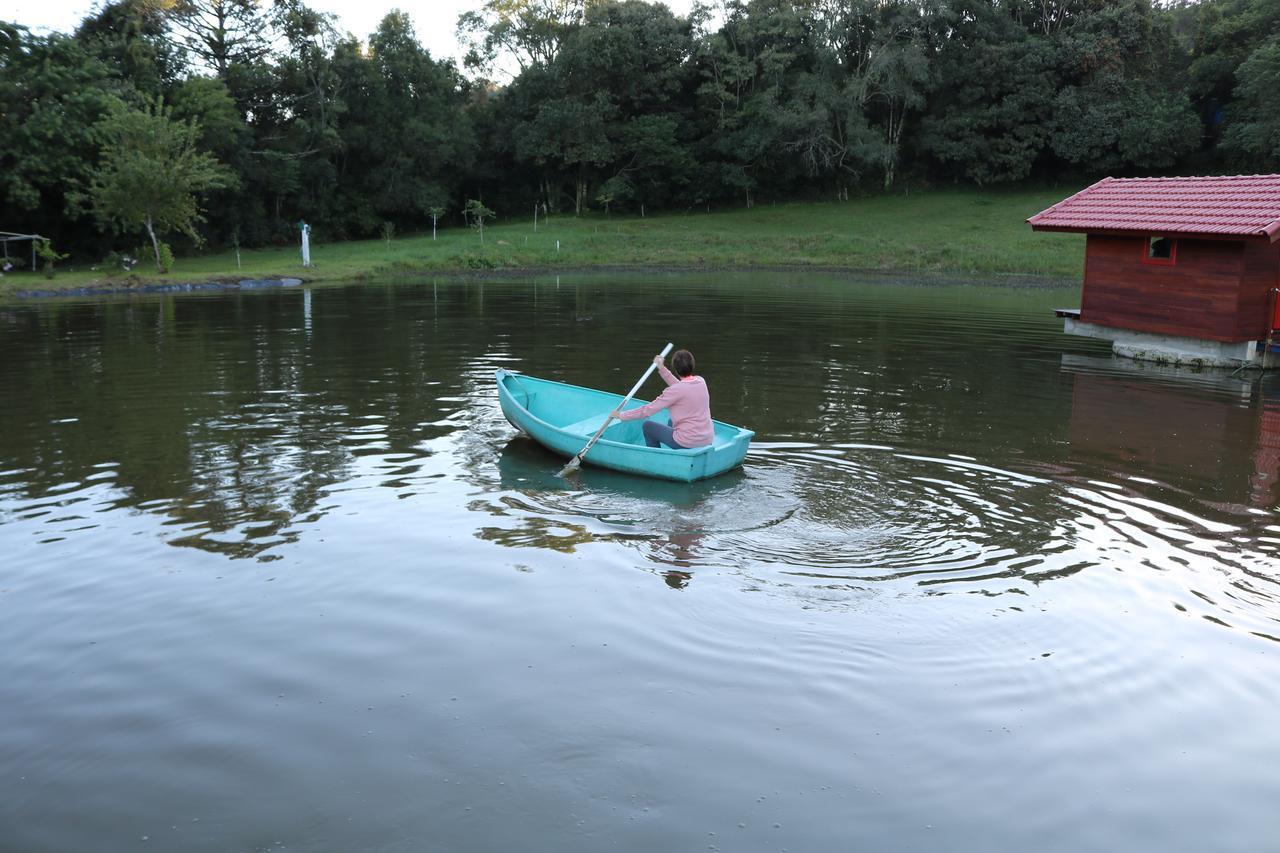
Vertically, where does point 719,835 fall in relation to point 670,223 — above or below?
below

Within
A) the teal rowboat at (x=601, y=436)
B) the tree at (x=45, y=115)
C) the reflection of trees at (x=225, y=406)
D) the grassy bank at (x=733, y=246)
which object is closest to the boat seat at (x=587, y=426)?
the teal rowboat at (x=601, y=436)

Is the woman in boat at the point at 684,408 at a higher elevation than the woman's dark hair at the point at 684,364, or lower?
lower

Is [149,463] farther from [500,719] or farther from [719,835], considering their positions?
[719,835]

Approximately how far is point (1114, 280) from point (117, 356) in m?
20.3

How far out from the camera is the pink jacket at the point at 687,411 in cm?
1165

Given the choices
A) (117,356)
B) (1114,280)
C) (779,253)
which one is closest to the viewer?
(117,356)

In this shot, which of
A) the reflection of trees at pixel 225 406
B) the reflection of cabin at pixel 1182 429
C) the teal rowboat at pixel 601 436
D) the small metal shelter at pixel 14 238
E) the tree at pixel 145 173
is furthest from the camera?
the tree at pixel 145 173

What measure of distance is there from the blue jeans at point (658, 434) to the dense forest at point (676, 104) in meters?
38.6

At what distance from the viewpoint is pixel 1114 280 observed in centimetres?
2227

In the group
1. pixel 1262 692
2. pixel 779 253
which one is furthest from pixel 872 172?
pixel 1262 692

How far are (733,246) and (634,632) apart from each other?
4371 centimetres

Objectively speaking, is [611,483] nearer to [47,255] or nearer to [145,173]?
[145,173]

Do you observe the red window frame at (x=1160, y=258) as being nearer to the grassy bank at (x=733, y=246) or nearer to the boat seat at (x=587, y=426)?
the boat seat at (x=587, y=426)

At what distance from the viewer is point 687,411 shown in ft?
38.6
